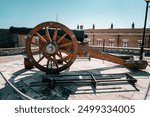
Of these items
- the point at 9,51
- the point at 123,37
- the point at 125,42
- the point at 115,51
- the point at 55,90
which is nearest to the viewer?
the point at 55,90

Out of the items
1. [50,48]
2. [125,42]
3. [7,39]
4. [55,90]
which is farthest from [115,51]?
[125,42]

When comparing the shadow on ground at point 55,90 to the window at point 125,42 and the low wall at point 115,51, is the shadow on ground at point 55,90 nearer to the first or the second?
the low wall at point 115,51

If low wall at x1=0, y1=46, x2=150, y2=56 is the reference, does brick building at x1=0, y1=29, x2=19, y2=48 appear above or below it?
above

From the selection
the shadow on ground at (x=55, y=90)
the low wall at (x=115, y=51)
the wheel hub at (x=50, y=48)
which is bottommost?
the shadow on ground at (x=55, y=90)

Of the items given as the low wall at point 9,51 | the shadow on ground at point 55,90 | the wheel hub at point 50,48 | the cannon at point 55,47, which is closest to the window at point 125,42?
the low wall at point 9,51

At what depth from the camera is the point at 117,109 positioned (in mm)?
3314

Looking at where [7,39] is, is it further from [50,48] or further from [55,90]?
[55,90]

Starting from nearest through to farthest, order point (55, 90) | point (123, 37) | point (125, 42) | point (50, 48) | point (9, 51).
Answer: point (55, 90) < point (50, 48) < point (9, 51) < point (125, 42) < point (123, 37)

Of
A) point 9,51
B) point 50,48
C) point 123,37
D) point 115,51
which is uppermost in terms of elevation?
point 123,37

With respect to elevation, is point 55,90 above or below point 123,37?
below

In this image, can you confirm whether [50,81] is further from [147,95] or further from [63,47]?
[147,95]

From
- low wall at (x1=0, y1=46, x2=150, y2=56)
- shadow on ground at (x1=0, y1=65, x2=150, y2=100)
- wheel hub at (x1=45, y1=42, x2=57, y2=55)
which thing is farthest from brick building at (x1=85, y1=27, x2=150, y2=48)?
shadow on ground at (x1=0, y1=65, x2=150, y2=100)

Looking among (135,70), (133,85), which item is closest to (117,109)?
(133,85)

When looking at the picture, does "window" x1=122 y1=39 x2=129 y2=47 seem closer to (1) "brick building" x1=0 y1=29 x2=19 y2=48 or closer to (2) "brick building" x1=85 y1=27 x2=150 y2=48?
(2) "brick building" x1=85 y1=27 x2=150 y2=48
